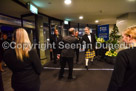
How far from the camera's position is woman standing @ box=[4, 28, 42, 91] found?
3.58ft

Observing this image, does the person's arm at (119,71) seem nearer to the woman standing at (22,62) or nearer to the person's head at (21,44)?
the woman standing at (22,62)

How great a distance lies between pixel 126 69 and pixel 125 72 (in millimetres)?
37

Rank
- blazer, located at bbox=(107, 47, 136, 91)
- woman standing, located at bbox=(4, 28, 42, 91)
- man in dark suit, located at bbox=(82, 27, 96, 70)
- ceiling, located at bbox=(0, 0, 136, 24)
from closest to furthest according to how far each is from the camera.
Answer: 1. blazer, located at bbox=(107, 47, 136, 91)
2. woman standing, located at bbox=(4, 28, 42, 91)
3. ceiling, located at bbox=(0, 0, 136, 24)
4. man in dark suit, located at bbox=(82, 27, 96, 70)

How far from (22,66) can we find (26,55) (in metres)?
0.16

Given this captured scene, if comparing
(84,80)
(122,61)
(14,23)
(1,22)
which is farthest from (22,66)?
(14,23)

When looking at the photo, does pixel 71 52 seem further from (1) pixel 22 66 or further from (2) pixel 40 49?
(2) pixel 40 49

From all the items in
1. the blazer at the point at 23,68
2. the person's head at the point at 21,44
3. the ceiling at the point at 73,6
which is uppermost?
the ceiling at the point at 73,6

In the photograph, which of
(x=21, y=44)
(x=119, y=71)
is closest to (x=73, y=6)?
(x=21, y=44)

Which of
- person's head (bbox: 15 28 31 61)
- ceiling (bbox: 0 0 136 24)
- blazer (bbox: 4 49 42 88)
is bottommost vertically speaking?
blazer (bbox: 4 49 42 88)

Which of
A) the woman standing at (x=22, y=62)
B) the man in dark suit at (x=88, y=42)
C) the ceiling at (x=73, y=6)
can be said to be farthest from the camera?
the man in dark suit at (x=88, y=42)

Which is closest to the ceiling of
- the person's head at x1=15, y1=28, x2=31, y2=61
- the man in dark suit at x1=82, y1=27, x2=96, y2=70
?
the man in dark suit at x1=82, y1=27, x2=96, y2=70

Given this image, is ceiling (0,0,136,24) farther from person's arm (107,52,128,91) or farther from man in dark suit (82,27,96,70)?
person's arm (107,52,128,91)

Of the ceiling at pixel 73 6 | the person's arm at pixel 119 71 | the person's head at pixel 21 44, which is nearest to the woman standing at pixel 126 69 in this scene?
the person's arm at pixel 119 71

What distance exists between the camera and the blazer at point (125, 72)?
2.69 feet
